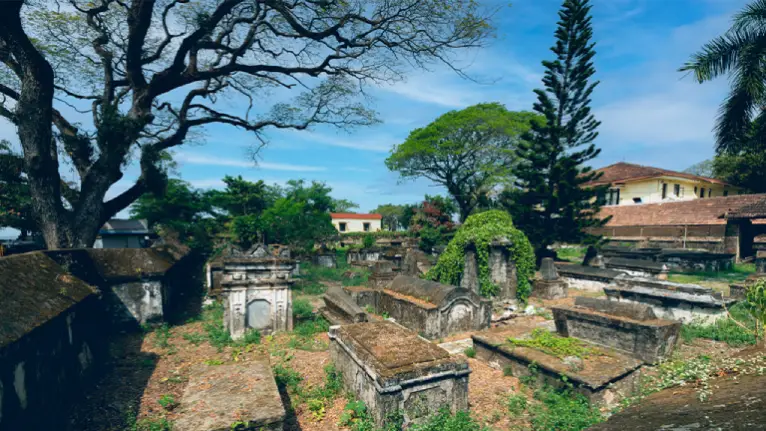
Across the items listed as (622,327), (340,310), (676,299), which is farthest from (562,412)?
(676,299)

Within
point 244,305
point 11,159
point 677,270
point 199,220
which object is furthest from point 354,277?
point 677,270

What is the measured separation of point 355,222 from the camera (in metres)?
→ 57.2

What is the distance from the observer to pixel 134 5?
28.9ft

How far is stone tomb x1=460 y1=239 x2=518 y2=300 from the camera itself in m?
10.9

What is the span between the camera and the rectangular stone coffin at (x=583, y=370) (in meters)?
4.71

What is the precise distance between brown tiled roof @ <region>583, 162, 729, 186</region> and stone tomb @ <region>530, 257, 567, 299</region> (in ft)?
73.5

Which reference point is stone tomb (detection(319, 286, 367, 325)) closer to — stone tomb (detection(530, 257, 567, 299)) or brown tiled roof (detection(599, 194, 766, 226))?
stone tomb (detection(530, 257, 567, 299))

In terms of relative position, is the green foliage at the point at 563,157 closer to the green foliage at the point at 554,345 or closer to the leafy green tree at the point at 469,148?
the leafy green tree at the point at 469,148

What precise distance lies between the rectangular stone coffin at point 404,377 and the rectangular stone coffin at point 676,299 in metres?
6.53

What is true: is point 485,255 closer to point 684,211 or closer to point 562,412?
point 562,412

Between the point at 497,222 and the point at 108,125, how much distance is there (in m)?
11.7

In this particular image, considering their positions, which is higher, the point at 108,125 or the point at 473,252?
the point at 108,125

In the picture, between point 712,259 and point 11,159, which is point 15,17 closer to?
point 11,159

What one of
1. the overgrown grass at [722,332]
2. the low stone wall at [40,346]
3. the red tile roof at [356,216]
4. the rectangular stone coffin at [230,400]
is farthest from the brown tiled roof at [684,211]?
the red tile roof at [356,216]
